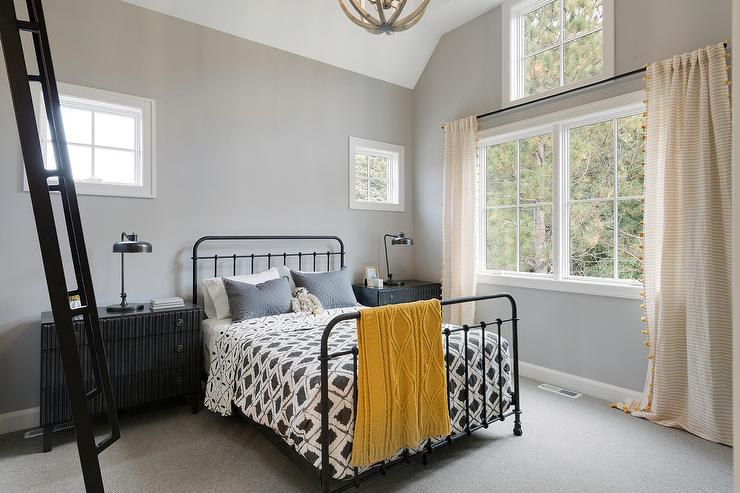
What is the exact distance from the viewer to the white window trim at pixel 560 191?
3266 millimetres

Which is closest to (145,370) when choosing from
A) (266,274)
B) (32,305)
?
(32,305)

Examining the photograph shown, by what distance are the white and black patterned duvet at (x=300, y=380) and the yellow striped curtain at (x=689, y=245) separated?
115 cm

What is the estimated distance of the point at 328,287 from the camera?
3734mm

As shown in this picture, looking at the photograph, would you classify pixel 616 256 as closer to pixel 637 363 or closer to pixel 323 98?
pixel 637 363

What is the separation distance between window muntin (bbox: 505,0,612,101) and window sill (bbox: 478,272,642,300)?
165 cm

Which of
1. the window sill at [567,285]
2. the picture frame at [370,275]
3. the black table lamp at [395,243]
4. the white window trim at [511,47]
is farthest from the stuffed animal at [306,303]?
the white window trim at [511,47]

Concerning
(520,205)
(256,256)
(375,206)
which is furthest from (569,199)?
(256,256)

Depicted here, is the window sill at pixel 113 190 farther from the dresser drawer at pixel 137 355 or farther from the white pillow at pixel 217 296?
the dresser drawer at pixel 137 355

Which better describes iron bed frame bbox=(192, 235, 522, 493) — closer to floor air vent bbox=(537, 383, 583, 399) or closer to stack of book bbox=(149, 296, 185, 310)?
stack of book bbox=(149, 296, 185, 310)

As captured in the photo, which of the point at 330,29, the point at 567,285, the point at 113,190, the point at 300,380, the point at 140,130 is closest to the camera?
the point at 300,380

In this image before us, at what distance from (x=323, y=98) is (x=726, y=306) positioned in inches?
146

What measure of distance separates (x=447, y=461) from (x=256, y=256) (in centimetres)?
238

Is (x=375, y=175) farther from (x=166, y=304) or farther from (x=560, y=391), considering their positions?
(x=560, y=391)

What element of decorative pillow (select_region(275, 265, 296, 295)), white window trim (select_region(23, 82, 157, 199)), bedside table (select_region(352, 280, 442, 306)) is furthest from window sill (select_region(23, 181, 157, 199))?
bedside table (select_region(352, 280, 442, 306))
